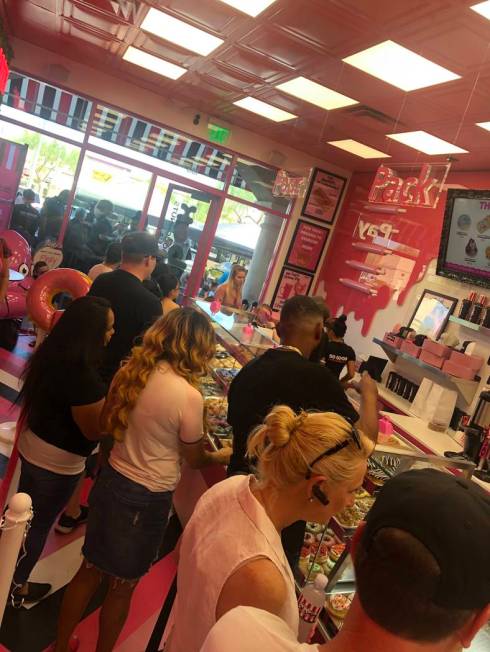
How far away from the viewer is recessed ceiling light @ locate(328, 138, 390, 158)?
7.43m

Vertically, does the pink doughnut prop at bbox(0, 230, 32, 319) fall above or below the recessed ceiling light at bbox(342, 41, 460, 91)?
below

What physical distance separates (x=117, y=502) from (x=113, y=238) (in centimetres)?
742

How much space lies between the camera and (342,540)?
2156 millimetres

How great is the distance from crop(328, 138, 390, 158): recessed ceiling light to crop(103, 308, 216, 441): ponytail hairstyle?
581cm

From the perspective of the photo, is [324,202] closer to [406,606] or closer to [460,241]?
[460,241]

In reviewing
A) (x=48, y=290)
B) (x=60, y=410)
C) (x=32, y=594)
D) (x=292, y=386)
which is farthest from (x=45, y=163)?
(x=292, y=386)

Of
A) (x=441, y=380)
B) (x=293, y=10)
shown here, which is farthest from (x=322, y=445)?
(x=441, y=380)

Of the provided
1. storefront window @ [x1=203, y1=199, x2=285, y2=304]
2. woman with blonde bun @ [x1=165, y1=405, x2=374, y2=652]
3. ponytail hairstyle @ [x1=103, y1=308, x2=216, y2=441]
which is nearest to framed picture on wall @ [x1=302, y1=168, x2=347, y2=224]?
storefront window @ [x1=203, y1=199, x2=285, y2=304]

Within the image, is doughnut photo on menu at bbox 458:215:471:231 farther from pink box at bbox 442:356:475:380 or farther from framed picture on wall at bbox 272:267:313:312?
framed picture on wall at bbox 272:267:313:312

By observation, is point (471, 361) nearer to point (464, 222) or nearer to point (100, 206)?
point (464, 222)

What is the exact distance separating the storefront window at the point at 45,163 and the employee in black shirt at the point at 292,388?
23.7ft

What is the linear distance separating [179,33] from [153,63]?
5.55 feet

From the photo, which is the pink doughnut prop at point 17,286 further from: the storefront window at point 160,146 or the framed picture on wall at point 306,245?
the framed picture on wall at point 306,245

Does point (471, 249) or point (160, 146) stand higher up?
point (160, 146)
